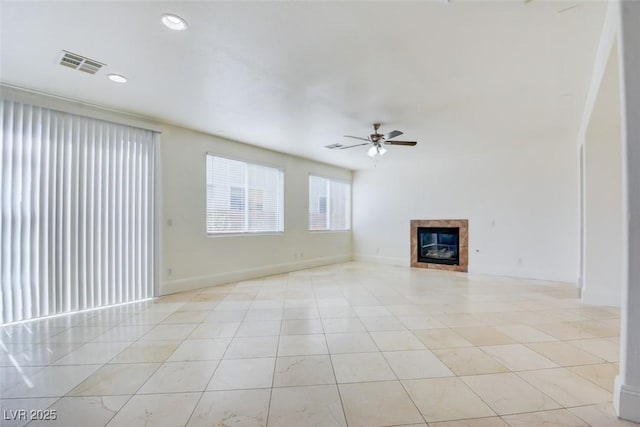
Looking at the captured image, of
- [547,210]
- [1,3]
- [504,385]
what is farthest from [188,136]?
[547,210]

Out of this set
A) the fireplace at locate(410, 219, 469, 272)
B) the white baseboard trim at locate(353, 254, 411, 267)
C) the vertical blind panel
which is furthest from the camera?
the white baseboard trim at locate(353, 254, 411, 267)

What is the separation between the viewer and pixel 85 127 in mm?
3836

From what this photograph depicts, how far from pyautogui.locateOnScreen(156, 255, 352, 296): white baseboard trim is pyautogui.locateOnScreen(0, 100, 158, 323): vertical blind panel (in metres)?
0.34

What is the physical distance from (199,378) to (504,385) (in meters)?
2.26

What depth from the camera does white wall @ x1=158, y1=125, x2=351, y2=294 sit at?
15.3 ft

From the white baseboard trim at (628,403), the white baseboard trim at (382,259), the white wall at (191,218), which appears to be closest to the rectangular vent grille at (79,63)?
the white wall at (191,218)

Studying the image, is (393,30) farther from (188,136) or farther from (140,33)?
(188,136)

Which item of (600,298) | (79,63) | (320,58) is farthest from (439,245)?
(79,63)

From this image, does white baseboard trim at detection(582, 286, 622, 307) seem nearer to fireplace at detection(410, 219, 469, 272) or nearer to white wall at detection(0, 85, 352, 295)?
fireplace at detection(410, 219, 469, 272)

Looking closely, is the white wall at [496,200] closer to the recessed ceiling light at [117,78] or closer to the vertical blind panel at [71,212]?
the recessed ceiling light at [117,78]

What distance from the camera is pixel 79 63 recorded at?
2.79m

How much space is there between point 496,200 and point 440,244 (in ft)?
5.35

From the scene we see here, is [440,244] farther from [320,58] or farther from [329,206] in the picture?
[320,58]

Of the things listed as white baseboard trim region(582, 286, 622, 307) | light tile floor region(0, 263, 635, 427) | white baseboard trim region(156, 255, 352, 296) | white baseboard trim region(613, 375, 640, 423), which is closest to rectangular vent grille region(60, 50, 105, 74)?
light tile floor region(0, 263, 635, 427)
